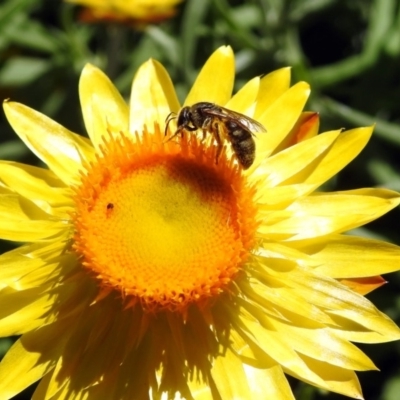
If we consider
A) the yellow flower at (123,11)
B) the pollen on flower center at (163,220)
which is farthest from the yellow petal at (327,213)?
the yellow flower at (123,11)

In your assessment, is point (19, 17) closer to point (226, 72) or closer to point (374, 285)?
point (226, 72)

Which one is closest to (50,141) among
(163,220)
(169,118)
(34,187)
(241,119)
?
(34,187)

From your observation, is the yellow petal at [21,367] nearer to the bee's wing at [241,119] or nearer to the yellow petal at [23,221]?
the yellow petal at [23,221]

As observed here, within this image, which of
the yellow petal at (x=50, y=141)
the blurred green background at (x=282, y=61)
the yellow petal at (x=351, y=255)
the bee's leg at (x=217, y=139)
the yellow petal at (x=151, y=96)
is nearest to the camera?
the yellow petal at (x=351, y=255)

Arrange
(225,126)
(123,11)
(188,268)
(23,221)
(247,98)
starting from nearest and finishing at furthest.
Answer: (188,268) < (225,126) < (23,221) < (247,98) < (123,11)

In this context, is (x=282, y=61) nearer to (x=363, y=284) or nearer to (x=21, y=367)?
(x=363, y=284)

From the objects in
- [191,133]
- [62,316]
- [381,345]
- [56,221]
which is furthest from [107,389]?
[381,345]
